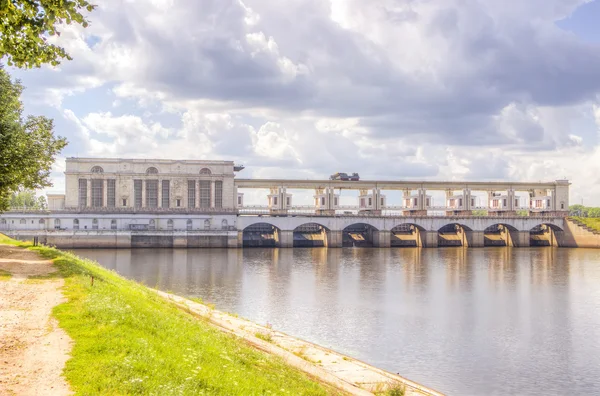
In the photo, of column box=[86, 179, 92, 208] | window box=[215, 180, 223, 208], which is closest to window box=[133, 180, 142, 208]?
column box=[86, 179, 92, 208]

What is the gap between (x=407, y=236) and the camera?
409 feet

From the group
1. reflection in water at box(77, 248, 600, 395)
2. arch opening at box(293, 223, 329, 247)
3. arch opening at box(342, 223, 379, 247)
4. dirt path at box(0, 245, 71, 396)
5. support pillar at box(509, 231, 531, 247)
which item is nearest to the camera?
dirt path at box(0, 245, 71, 396)

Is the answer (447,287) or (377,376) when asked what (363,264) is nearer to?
(447,287)

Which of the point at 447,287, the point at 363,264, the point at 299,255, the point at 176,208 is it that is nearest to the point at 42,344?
the point at 447,287

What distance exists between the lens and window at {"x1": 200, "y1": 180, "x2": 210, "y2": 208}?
114812 mm

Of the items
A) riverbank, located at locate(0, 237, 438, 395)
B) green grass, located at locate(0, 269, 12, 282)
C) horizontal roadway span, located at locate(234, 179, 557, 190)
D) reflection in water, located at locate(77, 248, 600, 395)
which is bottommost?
reflection in water, located at locate(77, 248, 600, 395)

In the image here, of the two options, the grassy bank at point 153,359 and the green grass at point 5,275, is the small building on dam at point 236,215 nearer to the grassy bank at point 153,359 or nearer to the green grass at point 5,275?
the green grass at point 5,275

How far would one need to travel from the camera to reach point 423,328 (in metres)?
34.9

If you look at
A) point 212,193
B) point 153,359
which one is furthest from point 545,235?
point 153,359

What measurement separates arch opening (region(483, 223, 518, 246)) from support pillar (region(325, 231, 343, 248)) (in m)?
35.0

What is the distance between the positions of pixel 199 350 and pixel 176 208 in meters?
98.1

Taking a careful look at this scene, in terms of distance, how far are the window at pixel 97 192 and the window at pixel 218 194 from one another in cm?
2192

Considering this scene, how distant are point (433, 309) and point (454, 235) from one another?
294 ft

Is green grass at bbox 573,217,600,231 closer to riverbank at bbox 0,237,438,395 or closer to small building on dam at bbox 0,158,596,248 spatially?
small building on dam at bbox 0,158,596,248
